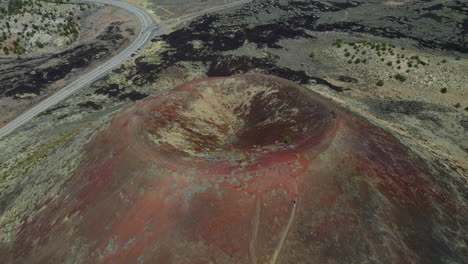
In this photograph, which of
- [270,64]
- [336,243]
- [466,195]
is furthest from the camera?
[270,64]

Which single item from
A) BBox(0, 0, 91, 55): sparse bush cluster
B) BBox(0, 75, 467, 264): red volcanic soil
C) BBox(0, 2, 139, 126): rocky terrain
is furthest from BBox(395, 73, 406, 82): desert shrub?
BBox(0, 0, 91, 55): sparse bush cluster

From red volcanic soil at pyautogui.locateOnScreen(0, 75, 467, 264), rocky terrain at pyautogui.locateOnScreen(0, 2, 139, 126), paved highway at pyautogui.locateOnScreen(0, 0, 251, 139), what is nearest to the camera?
red volcanic soil at pyautogui.locateOnScreen(0, 75, 467, 264)

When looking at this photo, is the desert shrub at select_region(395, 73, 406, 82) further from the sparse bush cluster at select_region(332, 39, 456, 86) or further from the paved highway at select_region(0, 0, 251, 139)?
the paved highway at select_region(0, 0, 251, 139)

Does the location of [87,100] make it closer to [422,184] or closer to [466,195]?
[422,184]

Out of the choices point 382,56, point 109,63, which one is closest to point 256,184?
point 382,56

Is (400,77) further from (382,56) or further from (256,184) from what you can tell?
(256,184)

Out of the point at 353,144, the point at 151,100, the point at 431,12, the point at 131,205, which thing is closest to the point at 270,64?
the point at 151,100
